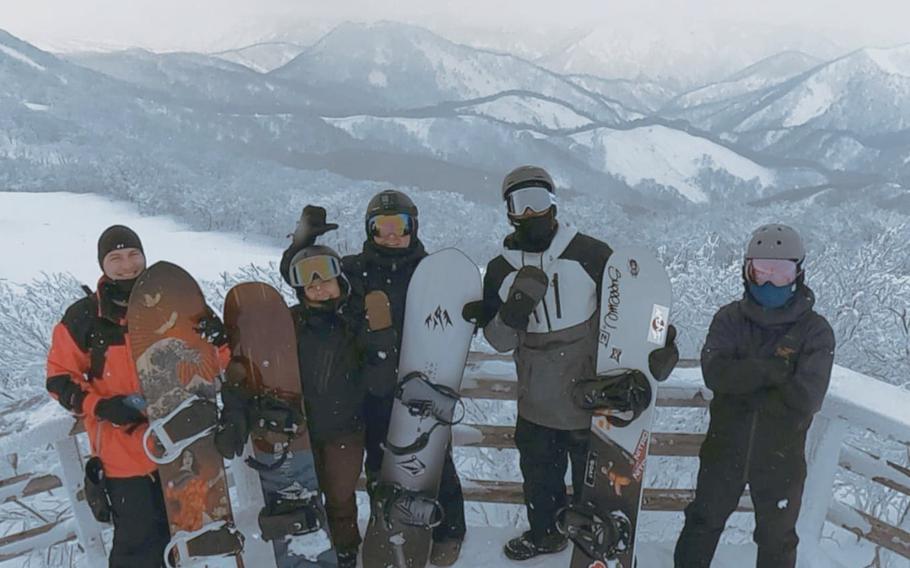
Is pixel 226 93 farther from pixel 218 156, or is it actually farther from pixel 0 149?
pixel 0 149

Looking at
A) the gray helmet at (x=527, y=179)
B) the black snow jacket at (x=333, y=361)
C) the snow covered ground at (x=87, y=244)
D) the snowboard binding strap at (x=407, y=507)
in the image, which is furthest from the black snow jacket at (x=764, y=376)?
the snow covered ground at (x=87, y=244)

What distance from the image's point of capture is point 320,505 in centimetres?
206

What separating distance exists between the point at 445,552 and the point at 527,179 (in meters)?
→ 1.48

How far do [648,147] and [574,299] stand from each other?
22930mm

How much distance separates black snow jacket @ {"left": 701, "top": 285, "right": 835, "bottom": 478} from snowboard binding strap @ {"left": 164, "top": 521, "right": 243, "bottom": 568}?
5.47 feet

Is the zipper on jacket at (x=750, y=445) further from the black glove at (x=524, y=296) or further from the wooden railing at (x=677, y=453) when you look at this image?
the black glove at (x=524, y=296)

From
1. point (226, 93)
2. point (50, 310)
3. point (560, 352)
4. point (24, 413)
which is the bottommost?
point (50, 310)

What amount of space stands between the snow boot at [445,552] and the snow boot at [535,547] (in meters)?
0.20

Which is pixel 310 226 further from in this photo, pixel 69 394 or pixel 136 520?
pixel 136 520

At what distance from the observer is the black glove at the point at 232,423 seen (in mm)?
1877

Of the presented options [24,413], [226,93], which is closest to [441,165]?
[226,93]

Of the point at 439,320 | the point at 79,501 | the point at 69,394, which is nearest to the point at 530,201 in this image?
the point at 439,320

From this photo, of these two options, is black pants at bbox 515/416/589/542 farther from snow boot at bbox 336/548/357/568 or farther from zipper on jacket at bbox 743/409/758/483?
snow boot at bbox 336/548/357/568

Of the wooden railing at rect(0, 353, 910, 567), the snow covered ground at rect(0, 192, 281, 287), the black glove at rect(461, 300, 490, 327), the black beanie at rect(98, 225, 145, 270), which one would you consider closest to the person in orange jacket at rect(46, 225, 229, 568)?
the black beanie at rect(98, 225, 145, 270)
